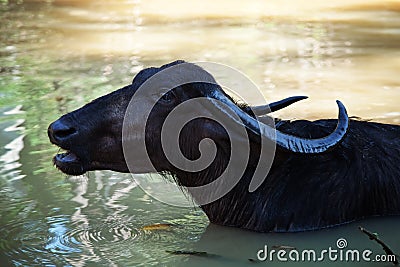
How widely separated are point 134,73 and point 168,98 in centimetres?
498

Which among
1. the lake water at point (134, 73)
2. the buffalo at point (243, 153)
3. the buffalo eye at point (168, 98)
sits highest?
the buffalo eye at point (168, 98)

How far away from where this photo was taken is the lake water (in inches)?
202

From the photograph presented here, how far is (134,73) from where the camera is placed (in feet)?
32.6

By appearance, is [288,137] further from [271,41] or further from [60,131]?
[271,41]

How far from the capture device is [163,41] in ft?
39.8

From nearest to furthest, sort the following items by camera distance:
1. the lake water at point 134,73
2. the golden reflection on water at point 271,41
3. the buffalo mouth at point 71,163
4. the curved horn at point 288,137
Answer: the curved horn at point 288,137, the buffalo mouth at point 71,163, the lake water at point 134,73, the golden reflection on water at point 271,41

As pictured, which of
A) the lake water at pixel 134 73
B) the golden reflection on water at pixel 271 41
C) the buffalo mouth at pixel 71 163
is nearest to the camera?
the buffalo mouth at pixel 71 163

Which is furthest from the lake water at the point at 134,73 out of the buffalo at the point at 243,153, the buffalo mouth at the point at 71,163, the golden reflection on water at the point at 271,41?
the buffalo mouth at the point at 71,163

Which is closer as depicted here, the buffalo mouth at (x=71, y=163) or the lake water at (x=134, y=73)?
the buffalo mouth at (x=71, y=163)

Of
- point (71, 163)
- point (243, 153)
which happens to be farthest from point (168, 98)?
point (71, 163)

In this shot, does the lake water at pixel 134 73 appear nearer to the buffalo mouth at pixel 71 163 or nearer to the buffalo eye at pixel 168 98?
the buffalo mouth at pixel 71 163

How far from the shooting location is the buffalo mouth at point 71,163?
16.3ft

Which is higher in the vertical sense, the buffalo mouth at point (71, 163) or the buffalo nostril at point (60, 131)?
the buffalo nostril at point (60, 131)

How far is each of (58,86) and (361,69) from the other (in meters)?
3.53
